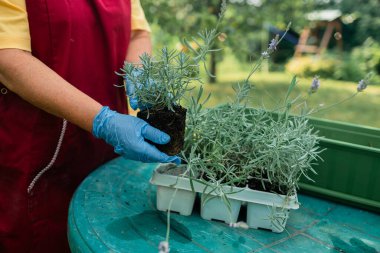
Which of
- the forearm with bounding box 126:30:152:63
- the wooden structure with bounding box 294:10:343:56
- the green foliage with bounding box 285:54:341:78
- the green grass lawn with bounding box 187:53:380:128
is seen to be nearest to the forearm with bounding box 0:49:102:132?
the forearm with bounding box 126:30:152:63

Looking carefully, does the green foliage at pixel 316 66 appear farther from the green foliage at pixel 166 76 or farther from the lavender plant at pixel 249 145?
the green foliage at pixel 166 76

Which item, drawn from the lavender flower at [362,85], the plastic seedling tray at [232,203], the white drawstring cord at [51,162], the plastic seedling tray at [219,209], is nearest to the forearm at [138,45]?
the white drawstring cord at [51,162]

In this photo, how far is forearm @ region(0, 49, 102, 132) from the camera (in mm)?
1224

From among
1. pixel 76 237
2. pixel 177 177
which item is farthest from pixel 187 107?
→ pixel 76 237

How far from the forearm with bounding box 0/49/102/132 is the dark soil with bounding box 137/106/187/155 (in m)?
0.22

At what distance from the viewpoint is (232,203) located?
114 centimetres

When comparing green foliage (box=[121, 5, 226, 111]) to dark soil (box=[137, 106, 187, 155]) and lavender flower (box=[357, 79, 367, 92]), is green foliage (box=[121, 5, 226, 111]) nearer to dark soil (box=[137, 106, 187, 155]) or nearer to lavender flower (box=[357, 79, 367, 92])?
dark soil (box=[137, 106, 187, 155])

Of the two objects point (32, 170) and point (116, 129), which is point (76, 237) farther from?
point (32, 170)

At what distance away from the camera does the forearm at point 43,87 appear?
1.22 metres

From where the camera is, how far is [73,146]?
4.99 feet

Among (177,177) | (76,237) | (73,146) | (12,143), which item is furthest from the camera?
A: (73,146)

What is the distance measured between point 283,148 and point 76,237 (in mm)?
647

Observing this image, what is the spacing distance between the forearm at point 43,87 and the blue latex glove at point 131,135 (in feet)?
0.16

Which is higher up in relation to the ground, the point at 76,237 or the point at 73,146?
the point at 73,146
